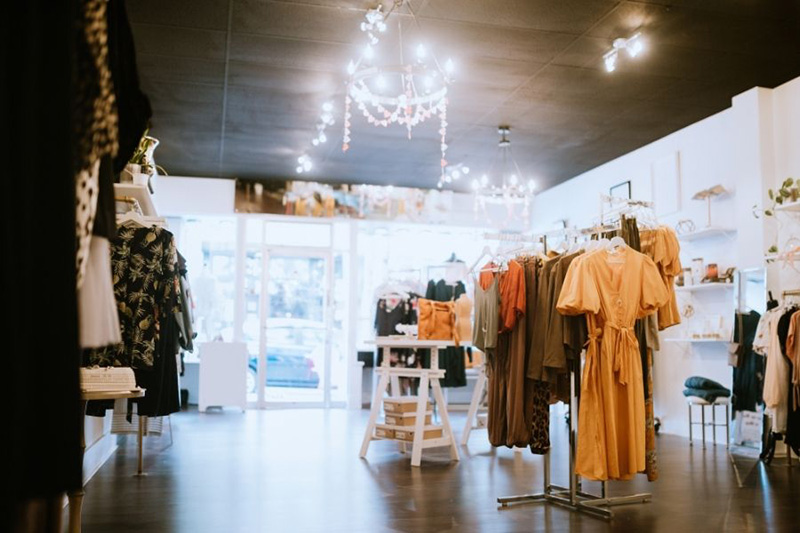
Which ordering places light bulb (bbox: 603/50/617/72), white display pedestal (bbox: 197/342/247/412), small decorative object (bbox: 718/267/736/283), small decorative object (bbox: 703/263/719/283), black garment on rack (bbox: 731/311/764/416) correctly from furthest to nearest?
white display pedestal (bbox: 197/342/247/412), small decorative object (bbox: 703/263/719/283), small decorative object (bbox: 718/267/736/283), black garment on rack (bbox: 731/311/764/416), light bulb (bbox: 603/50/617/72)

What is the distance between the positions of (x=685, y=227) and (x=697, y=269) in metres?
0.56

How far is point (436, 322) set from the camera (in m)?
6.01

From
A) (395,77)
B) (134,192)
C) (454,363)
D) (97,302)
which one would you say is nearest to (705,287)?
(454,363)

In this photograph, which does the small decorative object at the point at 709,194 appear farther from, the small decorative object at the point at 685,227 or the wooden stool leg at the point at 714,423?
the wooden stool leg at the point at 714,423

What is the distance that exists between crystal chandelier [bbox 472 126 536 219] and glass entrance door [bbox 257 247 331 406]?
278cm

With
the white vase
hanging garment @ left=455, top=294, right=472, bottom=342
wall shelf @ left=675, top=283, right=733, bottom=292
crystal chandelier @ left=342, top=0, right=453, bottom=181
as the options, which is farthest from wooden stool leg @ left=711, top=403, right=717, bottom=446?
the white vase

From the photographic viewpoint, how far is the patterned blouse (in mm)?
4012

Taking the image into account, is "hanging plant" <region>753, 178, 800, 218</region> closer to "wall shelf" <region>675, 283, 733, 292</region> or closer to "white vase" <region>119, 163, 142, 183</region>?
"wall shelf" <region>675, 283, 733, 292</region>

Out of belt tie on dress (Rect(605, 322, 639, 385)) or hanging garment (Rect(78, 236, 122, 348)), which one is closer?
hanging garment (Rect(78, 236, 122, 348))

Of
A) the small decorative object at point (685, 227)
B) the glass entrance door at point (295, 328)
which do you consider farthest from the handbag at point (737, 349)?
the glass entrance door at point (295, 328)

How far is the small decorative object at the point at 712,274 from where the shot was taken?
22.2 feet

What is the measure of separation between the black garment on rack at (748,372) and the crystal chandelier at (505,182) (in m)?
2.53

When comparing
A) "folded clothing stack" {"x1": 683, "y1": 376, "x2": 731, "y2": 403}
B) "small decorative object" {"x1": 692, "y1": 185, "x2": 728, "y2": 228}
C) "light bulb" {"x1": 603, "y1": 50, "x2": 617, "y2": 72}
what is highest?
"light bulb" {"x1": 603, "y1": 50, "x2": 617, "y2": 72}

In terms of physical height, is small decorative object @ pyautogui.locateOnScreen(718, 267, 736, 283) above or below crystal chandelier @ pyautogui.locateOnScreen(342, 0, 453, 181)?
below
